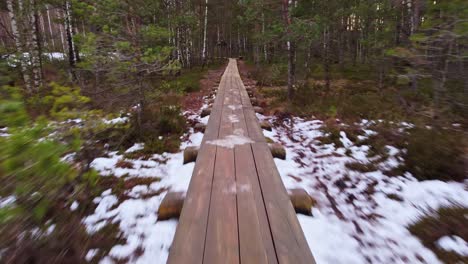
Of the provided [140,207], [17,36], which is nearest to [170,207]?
[140,207]

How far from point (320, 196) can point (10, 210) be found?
329 centimetres

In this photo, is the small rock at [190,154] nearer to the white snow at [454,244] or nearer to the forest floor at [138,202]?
the forest floor at [138,202]

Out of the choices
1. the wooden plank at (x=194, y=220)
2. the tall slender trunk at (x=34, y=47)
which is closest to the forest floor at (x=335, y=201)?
the wooden plank at (x=194, y=220)

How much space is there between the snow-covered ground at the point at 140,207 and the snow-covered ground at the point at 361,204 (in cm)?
160

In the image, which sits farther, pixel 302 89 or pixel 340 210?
pixel 302 89

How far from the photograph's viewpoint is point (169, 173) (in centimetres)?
411

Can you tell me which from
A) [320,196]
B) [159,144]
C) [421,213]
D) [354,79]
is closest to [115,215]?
[159,144]

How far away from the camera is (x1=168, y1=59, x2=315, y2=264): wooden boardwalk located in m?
1.85

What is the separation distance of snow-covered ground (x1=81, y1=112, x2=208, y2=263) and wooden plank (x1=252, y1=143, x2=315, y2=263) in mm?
1110

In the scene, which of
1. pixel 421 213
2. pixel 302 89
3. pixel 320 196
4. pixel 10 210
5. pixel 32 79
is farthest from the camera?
pixel 302 89

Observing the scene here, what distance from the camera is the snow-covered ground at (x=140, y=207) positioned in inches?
95.3

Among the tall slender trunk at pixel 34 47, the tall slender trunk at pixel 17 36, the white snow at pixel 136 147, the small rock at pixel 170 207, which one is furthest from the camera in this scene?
the tall slender trunk at pixel 34 47

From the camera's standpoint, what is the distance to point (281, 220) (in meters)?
2.19

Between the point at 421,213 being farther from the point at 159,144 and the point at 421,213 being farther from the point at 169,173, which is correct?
the point at 159,144
